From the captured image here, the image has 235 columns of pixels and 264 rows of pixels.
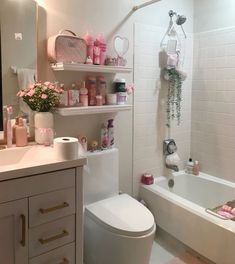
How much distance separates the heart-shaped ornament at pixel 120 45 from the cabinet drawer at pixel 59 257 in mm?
1459

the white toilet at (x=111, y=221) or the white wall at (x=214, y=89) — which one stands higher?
the white wall at (x=214, y=89)

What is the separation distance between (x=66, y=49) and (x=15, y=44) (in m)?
0.32

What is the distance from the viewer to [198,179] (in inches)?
109

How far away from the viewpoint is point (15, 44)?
1.78 meters

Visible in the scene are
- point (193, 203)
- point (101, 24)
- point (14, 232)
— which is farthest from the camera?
point (193, 203)

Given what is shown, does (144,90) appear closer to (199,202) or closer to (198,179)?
(198,179)

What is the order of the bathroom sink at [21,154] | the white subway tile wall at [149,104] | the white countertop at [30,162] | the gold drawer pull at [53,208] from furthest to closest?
the white subway tile wall at [149,104], the bathroom sink at [21,154], the gold drawer pull at [53,208], the white countertop at [30,162]

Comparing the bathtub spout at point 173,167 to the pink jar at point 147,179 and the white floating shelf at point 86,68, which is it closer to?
the pink jar at point 147,179

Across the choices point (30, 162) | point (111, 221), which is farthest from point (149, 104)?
point (30, 162)

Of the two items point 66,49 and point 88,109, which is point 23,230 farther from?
point 66,49

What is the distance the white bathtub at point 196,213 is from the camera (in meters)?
1.93

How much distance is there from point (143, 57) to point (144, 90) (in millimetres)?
286

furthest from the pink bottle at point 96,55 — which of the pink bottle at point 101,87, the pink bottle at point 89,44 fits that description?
the pink bottle at point 101,87

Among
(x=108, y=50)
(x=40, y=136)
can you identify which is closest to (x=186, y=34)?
(x=108, y=50)
